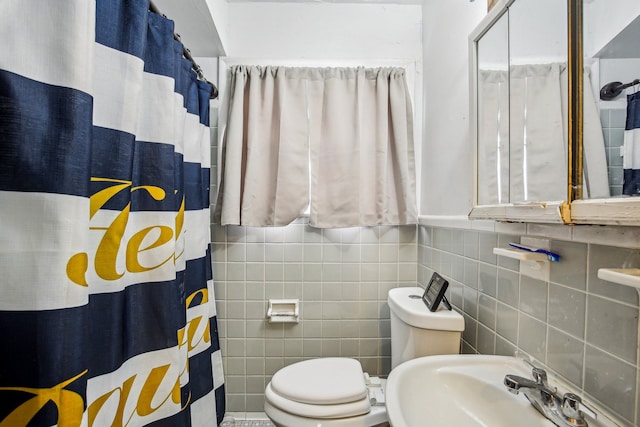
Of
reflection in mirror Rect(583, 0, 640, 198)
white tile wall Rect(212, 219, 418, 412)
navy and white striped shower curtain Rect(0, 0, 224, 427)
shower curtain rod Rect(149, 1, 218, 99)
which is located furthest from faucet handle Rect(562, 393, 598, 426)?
shower curtain rod Rect(149, 1, 218, 99)

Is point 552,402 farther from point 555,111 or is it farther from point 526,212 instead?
point 555,111

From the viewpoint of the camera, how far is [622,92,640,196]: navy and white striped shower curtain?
488mm

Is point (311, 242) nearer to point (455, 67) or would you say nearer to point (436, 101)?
point (436, 101)

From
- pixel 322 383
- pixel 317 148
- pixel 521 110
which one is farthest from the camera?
pixel 317 148

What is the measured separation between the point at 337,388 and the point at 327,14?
1.88 meters

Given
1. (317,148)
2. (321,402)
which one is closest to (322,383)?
(321,402)

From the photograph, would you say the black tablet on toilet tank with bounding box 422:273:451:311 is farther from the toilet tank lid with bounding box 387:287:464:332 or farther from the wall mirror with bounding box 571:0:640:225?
the wall mirror with bounding box 571:0:640:225

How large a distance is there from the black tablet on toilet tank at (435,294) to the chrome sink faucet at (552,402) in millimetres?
364

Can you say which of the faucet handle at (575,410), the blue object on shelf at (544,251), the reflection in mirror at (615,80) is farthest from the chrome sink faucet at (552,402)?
the reflection in mirror at (615,80)

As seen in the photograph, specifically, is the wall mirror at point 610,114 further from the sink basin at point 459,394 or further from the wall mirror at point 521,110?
the sink basin at point 459,394

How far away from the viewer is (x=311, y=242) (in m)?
1.61

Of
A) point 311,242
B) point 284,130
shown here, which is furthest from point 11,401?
point 284,130

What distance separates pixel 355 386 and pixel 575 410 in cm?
72

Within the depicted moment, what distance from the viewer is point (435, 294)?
106cm
